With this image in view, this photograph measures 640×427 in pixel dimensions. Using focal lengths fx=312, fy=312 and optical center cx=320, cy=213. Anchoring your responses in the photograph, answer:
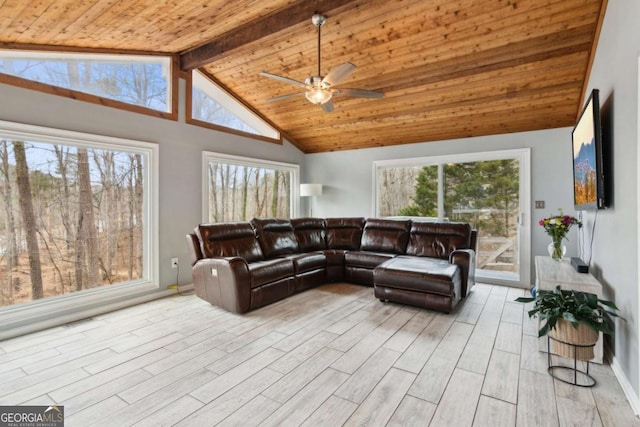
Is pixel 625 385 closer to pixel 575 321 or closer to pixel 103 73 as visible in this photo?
pixel 575 321

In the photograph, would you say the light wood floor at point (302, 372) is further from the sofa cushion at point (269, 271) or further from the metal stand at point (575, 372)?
the sofa cushion at point (269, 271)

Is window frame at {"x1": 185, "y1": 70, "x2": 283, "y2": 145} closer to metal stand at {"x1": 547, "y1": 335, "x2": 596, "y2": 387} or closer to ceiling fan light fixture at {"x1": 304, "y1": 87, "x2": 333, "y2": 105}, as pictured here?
ceiling fan light fixture at {"x1": 304, "y1": 87, "x2": 333, "y2": 105}

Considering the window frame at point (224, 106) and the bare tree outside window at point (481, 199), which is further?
the bare tree outside window at point (481, 199)

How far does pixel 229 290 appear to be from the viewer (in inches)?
132

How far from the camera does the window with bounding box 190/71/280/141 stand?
15.0ft

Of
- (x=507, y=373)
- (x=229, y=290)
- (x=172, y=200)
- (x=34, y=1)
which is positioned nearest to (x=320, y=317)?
(x=229, y=290)

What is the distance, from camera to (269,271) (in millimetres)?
3633

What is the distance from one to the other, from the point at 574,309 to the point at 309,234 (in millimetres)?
3601

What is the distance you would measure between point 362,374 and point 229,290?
69.1 inches

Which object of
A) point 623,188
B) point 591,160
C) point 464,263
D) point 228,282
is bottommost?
point 228,282

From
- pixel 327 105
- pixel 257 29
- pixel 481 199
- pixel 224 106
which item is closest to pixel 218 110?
pixel 224 106

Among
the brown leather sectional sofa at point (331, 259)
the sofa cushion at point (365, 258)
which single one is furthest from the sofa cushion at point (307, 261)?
the sofa cushion at point (365, 258)

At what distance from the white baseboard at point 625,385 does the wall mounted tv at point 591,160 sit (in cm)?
111

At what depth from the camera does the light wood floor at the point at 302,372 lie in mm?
1782
